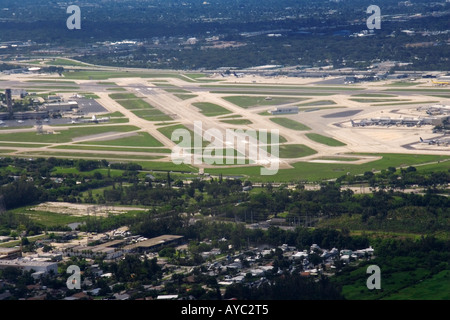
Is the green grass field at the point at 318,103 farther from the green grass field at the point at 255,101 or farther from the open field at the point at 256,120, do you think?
the green grass field at the point at 255,101

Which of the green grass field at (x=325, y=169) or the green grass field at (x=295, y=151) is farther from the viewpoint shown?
the green grass field at (x=295, y=151)

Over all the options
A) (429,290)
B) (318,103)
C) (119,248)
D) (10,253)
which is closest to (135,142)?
(318,103)

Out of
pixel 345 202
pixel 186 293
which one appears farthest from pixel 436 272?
pixel 345 202

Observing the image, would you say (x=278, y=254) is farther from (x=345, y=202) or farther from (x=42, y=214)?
(x=42, y=214)

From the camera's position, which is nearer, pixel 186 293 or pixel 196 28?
pixel 186 293

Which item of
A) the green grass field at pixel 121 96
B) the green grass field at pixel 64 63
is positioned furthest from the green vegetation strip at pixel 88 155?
the green grass field at pixel 64 63

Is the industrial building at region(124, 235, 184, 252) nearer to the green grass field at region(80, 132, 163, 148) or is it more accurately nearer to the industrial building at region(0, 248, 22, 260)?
the industrial building at region(0, 248, 22, 260)

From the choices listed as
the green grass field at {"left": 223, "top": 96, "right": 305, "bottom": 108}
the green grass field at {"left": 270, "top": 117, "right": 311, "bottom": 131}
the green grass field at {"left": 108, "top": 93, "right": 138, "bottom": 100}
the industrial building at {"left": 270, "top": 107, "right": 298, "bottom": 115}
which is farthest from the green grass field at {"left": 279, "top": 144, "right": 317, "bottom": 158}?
the green grass field at {"left": 108, "top": 93, "right": 138, "bottom": 100}
